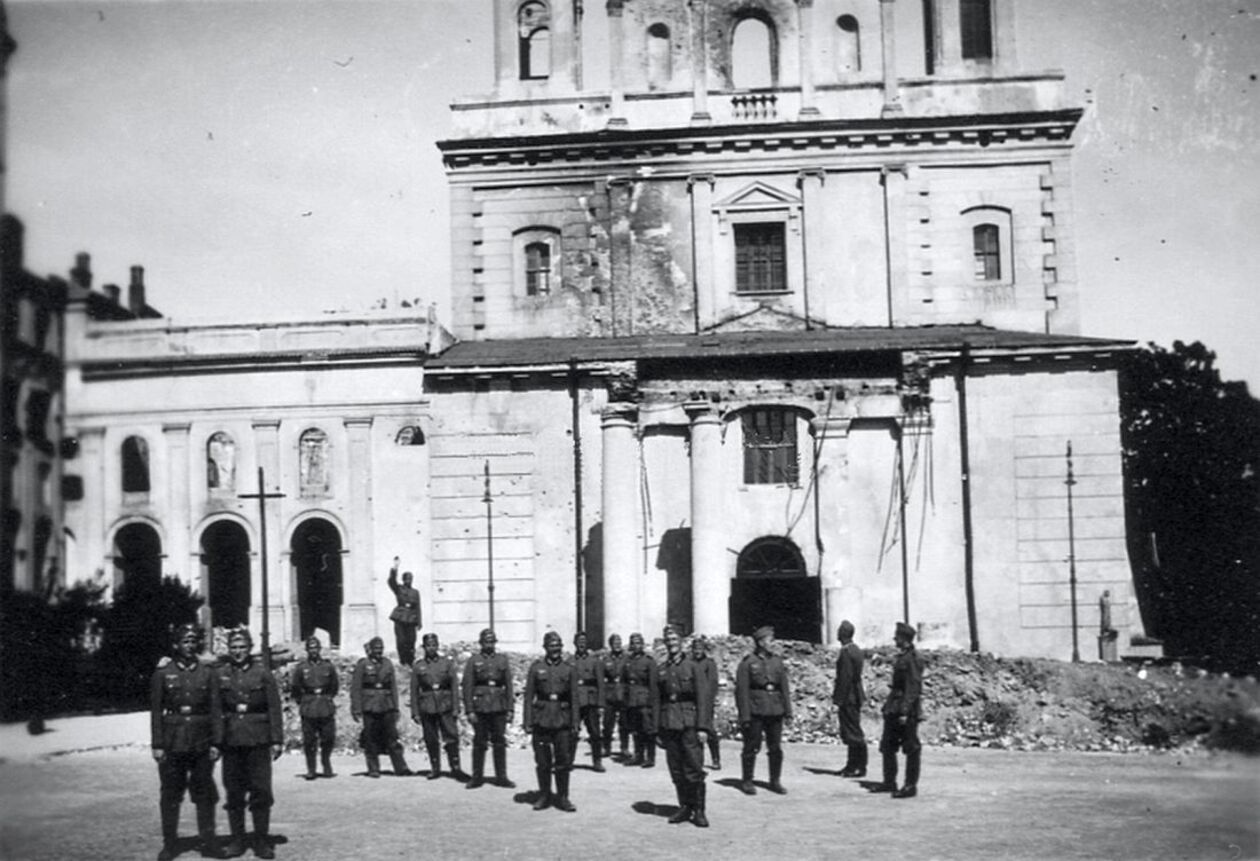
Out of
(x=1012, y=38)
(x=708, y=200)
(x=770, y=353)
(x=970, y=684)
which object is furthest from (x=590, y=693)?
(x=1012, y=38)

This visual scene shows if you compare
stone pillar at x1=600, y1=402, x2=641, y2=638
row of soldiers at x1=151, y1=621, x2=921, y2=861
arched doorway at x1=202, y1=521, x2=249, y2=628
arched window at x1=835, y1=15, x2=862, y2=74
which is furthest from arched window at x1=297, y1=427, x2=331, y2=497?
row of soldiers at x1=151, y1=621, x2=921, y2=861

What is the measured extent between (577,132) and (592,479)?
27.1 feet

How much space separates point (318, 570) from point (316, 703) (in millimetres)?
24802

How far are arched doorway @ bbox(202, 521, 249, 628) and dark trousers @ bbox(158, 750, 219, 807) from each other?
1138 inches

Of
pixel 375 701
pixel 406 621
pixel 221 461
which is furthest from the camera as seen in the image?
pixel 221 461

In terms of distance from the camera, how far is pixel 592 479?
28656mm

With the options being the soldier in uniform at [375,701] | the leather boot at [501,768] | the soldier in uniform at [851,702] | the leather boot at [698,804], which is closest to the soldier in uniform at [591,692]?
the leather boot at [501,768]

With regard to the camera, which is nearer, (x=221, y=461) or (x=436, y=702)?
(x=436, y=702)

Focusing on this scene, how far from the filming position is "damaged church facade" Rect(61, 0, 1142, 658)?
2761 centimetres

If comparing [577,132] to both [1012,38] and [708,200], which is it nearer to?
[708,200]

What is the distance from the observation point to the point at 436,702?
17.2 m

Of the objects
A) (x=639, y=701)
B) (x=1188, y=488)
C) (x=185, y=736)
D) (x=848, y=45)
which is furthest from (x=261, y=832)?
(x=1188, y=488)

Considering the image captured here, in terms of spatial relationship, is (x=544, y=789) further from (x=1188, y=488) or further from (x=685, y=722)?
(x=1188, y=488)

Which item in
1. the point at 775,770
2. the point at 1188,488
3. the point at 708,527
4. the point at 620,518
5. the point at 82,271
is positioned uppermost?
the point at 82,271
